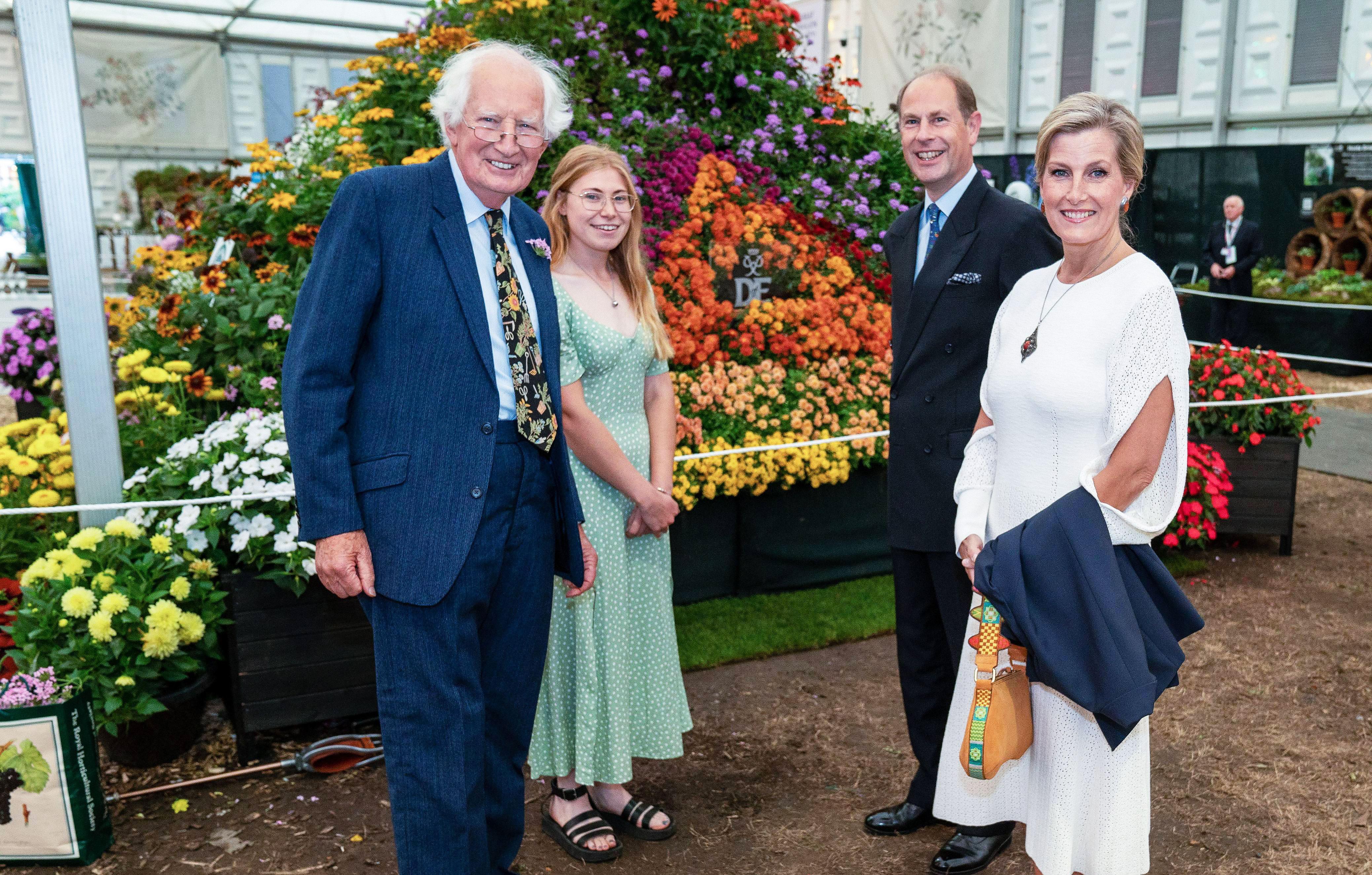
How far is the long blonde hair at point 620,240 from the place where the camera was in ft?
8.97

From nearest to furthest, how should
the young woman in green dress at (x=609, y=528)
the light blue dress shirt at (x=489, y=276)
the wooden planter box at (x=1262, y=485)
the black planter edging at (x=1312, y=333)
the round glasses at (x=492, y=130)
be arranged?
the round glasses at (x=492, y=130), the light blue dress shirt at (x=489, y=276), the young woman in green dress at (x=609, y=528), the wooden planter box at (x=1262, y=485), the black planter edging at (x=1312, y=333)

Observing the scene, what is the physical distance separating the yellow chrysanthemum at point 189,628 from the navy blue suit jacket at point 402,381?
137 cm

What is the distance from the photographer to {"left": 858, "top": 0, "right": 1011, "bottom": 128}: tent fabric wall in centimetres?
1661

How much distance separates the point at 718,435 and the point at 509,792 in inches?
99.4

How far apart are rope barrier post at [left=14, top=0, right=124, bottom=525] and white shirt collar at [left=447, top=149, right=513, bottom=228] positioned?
67.1 inches

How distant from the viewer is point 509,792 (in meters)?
2.33

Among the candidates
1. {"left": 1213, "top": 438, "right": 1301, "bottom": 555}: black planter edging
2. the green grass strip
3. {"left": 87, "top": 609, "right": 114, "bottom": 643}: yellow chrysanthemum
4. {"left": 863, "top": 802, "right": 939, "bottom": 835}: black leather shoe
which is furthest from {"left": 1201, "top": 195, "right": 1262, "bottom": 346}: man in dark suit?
{"left": 87, "top": 609, "right": 114, "bottom": 643}: yellow chrysanthemum

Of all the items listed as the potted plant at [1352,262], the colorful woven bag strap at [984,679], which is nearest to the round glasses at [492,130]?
the colorful woven bag strap at [984,679]

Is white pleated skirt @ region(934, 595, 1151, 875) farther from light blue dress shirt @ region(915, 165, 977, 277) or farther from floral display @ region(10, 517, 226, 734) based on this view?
floral display @ region(10, 517, 226, 734)

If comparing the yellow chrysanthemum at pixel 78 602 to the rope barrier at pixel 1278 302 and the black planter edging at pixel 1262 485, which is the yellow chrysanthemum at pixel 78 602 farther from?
the rope barrier at pixel 1278 302

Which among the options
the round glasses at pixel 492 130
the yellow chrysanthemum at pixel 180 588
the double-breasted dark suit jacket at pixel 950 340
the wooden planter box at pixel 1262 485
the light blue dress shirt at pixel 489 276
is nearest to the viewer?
the round glasses at pixel 492 130

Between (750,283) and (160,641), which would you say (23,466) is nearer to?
(160,641)

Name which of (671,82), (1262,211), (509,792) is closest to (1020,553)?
(509,792)

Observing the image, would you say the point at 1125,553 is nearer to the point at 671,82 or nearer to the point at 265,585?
the point at 265,585
